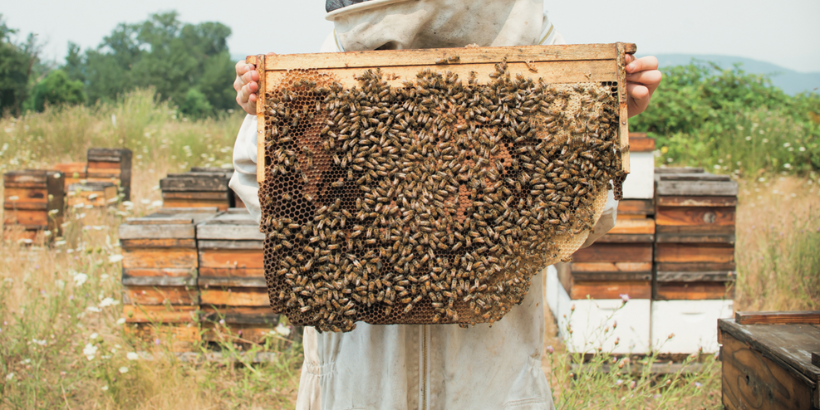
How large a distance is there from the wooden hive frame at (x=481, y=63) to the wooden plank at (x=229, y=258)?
2719 millimetres

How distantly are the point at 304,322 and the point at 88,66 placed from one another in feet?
205

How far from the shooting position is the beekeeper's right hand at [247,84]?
1929mm

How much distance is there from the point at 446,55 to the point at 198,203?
463cm

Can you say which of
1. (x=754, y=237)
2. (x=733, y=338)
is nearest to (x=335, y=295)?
(x=733, y=338)

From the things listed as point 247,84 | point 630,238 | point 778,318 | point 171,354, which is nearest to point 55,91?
point 171,354

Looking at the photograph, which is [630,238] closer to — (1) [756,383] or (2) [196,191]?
(1) [756,383]

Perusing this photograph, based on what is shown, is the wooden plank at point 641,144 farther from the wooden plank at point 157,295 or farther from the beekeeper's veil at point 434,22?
the wooden plank at point 157,295

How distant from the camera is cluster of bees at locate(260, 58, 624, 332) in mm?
1796

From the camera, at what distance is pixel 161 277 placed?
4316mm

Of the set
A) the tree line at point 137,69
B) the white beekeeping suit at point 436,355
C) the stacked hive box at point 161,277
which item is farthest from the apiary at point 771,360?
the tree line at point 137,69

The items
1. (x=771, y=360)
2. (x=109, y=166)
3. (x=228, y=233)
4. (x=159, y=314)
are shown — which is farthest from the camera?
(x=109, y=166)

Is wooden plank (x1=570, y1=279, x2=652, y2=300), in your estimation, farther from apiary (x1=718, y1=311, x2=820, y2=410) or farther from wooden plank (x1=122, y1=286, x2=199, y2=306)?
wooden plank (x1=122, y1=286, x2=199, y2=306)

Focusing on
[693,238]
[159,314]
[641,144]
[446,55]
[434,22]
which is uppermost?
[434,22]

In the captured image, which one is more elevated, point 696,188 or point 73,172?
point 696,188
